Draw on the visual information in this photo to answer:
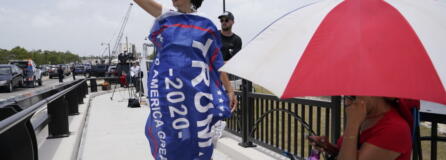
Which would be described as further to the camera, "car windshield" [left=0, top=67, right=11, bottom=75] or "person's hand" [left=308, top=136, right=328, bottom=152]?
"car windshield" [left=0, top=67, right=11, bottom=75]

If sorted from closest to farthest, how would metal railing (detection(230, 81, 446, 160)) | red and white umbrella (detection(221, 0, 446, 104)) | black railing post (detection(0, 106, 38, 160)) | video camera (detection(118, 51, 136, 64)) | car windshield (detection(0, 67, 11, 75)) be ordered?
red and white umbrella (detection(221, 0, 446, 104)), black railing post (detection(0, 106, 38, 160)), metal railing (detection(230, 81, 446, 160)), video camera (detection(118, 51, 136, 64)), car windshield (detection(0, 67, 11, 75))

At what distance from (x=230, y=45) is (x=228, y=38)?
0.11 metres

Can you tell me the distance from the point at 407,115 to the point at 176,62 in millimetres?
1180

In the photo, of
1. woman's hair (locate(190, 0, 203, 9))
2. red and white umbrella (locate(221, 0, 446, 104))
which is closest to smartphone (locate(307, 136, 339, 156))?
red and white umbrella (locate(221, 0, 446, 104))

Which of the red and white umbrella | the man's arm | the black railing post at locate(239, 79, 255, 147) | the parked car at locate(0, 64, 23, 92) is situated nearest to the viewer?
the red and white umbrella

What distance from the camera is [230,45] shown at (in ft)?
14.4

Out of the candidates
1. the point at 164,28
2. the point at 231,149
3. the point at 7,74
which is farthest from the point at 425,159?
the point at 7,74

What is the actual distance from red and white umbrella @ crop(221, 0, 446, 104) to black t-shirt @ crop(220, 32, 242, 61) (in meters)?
2.72

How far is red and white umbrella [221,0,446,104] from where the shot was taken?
123 centimetres

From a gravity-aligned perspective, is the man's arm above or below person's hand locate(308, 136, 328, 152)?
above

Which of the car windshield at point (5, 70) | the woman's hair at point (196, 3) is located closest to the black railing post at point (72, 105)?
the woman's hair at point (196, 3)

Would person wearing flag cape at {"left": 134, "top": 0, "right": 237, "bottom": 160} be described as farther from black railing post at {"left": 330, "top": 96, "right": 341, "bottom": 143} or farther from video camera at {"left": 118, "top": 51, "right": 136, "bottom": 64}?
video camera at {"left": 118, "top": 51, "right": 136, "bottom": 64}

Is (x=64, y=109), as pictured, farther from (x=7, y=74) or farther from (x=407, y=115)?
(x=7, y=74)

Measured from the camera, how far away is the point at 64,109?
5.07 meters
